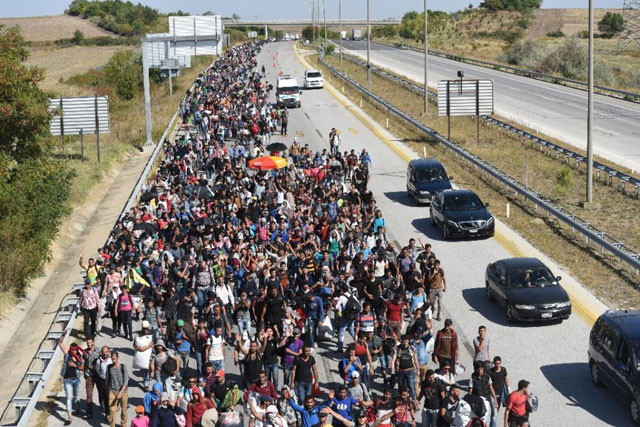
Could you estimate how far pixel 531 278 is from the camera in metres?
20.2

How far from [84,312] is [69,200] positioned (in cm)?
1683

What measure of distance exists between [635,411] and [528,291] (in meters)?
5.33

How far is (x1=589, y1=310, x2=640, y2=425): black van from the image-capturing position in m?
15.0

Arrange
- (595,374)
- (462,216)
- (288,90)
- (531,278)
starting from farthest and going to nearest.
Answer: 1. (288,90)
2. (462,216)
3. (531,278)
4. (595,374)

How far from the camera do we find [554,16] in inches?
6890

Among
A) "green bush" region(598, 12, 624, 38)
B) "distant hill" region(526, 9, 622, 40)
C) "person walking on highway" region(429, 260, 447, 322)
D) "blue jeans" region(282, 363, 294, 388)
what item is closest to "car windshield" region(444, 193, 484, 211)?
"person walking on highway" region(429, 260, 447, 322)

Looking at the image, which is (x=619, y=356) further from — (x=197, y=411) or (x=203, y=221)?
(x=203, y=221)

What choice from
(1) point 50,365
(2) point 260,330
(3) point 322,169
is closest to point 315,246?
(2) point 260,330

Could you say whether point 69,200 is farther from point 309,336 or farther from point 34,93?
point 309,336

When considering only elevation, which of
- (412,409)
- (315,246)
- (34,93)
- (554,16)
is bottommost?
(412,409)

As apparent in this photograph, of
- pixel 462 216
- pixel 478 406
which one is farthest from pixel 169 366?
pixel 462 216

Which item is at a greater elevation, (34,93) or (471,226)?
(34,93)

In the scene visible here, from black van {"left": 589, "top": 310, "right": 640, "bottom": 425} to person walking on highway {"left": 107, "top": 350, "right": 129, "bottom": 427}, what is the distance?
8236mm

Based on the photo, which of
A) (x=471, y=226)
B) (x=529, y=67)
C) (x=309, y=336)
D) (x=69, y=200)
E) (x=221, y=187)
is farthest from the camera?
(x=529, y=67)
